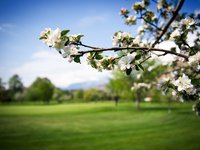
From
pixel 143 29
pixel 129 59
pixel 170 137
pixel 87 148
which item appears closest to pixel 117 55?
pixel 129 59

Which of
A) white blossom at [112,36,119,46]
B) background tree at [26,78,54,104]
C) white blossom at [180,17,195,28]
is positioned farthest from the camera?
background tree at [26,78,54,104]

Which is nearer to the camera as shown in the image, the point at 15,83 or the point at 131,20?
the point at 131,20

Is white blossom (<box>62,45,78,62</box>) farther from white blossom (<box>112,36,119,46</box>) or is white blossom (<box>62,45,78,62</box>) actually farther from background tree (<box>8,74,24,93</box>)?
background tree (<box>8,74,24,93</box>)

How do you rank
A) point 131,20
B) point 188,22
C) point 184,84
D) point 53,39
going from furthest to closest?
point 131,20 < point 188,22 < point 184,84 < point 53,39

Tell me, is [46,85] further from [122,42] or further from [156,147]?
[122,42]

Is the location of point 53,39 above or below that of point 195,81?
above

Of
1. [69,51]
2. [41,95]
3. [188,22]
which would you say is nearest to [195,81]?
[188,22]

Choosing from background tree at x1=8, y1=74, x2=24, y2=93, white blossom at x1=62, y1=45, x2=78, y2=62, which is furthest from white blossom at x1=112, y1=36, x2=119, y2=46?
background tree at x1=8, y1=74, x2=24, y2=93

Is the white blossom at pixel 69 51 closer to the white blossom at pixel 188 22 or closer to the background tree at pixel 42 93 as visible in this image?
the white blossom at pixel 188 22

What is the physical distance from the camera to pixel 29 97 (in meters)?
90.5

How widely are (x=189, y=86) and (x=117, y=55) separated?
0.81 meters

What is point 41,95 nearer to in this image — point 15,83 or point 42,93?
point 42,93

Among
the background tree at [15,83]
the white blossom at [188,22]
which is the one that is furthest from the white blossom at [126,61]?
the background tree at [15,83]

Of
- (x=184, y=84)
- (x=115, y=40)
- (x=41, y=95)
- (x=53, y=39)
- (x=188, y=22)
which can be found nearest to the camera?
(x=53, y=39)
